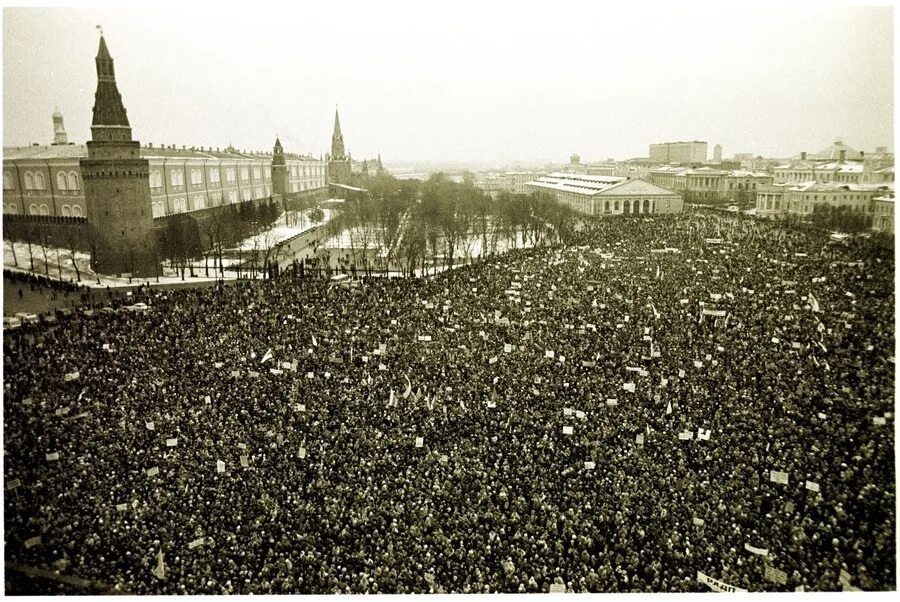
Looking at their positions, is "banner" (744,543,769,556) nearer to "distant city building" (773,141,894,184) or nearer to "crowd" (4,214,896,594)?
"crowd" (4,214,896,594)

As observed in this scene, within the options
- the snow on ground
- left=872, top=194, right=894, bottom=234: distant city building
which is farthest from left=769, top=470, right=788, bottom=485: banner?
the snow on ground

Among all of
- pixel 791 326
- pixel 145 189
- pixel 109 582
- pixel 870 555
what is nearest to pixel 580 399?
pixel 870 555

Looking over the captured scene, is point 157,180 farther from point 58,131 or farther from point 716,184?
Answer: point 716,184

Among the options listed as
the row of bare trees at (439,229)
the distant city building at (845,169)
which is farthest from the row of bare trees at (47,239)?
the distant city building at (845,169)

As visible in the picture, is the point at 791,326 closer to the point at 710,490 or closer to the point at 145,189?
the point at 710,490

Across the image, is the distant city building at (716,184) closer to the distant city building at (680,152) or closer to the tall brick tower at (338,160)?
the distant city building at (680,152)

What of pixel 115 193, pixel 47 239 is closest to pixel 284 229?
pixel 115 193
